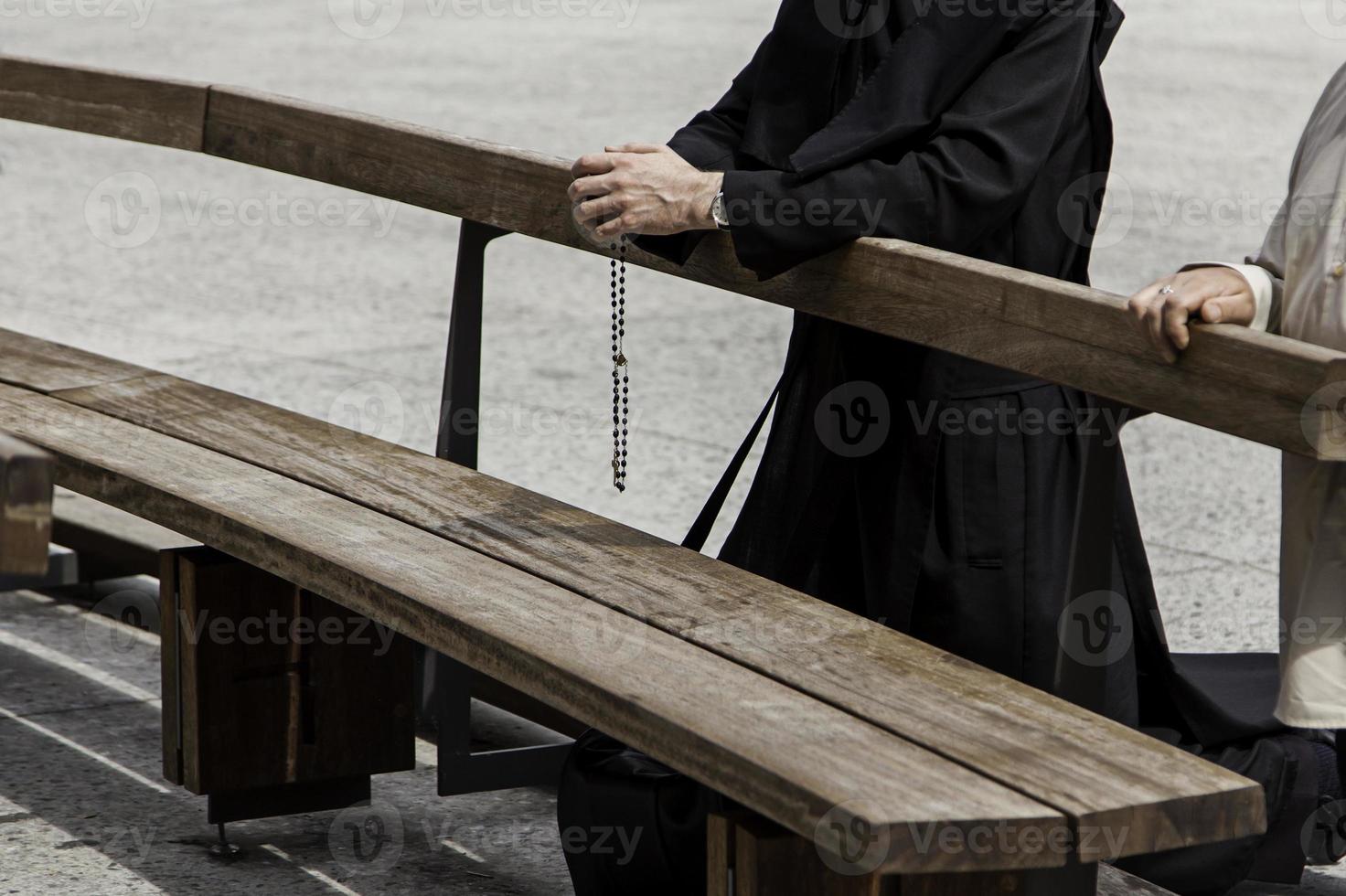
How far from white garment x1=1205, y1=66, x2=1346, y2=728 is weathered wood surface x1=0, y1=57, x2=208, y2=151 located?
2.23m

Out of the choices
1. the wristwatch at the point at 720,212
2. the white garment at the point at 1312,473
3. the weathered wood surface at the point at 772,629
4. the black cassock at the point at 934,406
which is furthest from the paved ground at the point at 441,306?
the wristwatch at the point at 720,212

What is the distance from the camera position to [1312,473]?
2.63 m

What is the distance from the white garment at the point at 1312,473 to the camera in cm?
257

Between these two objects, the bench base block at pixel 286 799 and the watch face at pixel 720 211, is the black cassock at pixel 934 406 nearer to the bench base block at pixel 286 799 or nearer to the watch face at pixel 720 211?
the watch face at pixel 720 211

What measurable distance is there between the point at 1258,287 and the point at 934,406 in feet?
1.61

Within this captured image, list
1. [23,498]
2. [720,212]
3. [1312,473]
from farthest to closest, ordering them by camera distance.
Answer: [720,212] → [1312,473] → [23,498]

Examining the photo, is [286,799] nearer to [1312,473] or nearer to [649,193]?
[649,193]

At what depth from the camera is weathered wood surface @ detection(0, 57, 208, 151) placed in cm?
407

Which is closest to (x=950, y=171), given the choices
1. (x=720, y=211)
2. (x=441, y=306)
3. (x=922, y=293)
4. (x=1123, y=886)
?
(x=922, y=293)

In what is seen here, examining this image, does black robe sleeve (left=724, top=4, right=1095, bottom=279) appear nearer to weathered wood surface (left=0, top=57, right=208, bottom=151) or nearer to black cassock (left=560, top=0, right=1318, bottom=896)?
black cassock (left=560, top=0, right=1318, bottom=896)

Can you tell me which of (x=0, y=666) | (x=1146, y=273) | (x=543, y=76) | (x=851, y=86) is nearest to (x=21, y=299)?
(x=0, y=666)

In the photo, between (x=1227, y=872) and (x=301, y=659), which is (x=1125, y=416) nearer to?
(x=1227, y=872)

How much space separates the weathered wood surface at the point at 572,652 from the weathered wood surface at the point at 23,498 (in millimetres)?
545

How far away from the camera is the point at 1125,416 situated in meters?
2.52
